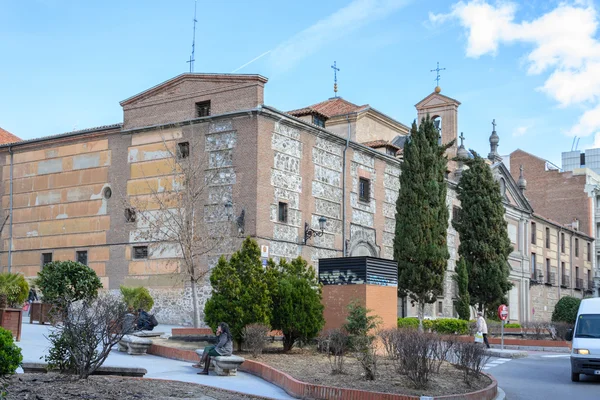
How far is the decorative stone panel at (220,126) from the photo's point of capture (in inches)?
1141

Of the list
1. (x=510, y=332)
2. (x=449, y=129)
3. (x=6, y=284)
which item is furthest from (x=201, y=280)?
(x=449, y=129)

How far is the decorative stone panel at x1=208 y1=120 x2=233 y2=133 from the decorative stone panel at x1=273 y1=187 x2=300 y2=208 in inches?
121

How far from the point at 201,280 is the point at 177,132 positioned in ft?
20.7

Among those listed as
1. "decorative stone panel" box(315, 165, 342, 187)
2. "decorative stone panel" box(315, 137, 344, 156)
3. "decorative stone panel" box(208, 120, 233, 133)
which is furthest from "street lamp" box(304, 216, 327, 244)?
"decorative stone panel" box(208, 120, 233, 133)

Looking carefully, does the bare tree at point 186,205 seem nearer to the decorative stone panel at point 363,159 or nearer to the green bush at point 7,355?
the decorative stone panel at point 363,159

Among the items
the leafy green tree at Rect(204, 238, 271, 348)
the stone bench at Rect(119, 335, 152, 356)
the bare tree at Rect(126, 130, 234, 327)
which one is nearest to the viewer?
the stone bench at Rect(119, 335, 152, 356)

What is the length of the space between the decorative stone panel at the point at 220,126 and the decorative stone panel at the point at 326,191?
466 cm

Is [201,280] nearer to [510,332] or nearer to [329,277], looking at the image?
[329,277]

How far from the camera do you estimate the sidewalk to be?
13180 mm

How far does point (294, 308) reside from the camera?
18625 millimetres

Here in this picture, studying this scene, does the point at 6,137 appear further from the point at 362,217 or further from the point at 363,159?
the point at 362,217

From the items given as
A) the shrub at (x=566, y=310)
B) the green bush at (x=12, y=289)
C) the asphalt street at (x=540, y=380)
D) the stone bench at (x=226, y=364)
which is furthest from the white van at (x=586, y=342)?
the shrub at (x=566, y=310)

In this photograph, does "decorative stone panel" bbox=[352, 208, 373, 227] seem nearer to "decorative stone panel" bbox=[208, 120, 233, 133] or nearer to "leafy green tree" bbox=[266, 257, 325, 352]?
"decorative stone panel" bbox=[208, 120, 233, 133]

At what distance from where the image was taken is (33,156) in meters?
34.3
